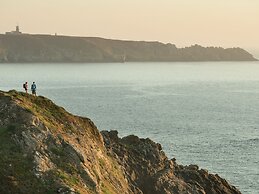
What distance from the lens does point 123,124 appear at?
105 meters

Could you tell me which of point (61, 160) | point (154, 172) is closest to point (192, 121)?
point (154, 172)

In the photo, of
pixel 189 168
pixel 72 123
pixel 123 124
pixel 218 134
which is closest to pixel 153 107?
pixel 123 124

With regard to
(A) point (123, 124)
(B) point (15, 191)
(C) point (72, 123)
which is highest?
(C) point (72, 123)

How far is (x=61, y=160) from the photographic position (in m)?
30.2

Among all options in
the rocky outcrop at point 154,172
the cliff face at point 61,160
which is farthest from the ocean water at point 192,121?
the cliff face at point 61,160

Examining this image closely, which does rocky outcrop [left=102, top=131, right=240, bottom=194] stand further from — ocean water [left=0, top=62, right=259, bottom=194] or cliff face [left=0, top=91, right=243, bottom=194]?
ocean water [left=0, top=62, right=259, bottom=194]

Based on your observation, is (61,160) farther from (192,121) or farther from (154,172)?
(192,121)

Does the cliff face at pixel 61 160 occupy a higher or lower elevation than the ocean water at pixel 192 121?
higher

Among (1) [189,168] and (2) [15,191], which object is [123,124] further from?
(2) [15,191]

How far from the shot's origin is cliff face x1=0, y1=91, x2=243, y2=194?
27859 millimetres

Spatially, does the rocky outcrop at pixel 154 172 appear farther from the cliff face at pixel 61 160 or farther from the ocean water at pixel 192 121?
the ocean water at pixel 192 121

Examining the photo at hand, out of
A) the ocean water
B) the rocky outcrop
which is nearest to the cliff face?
the rocky outcrop

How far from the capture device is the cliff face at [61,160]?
91.4 feet

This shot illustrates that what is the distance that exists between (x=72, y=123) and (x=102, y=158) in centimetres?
331
